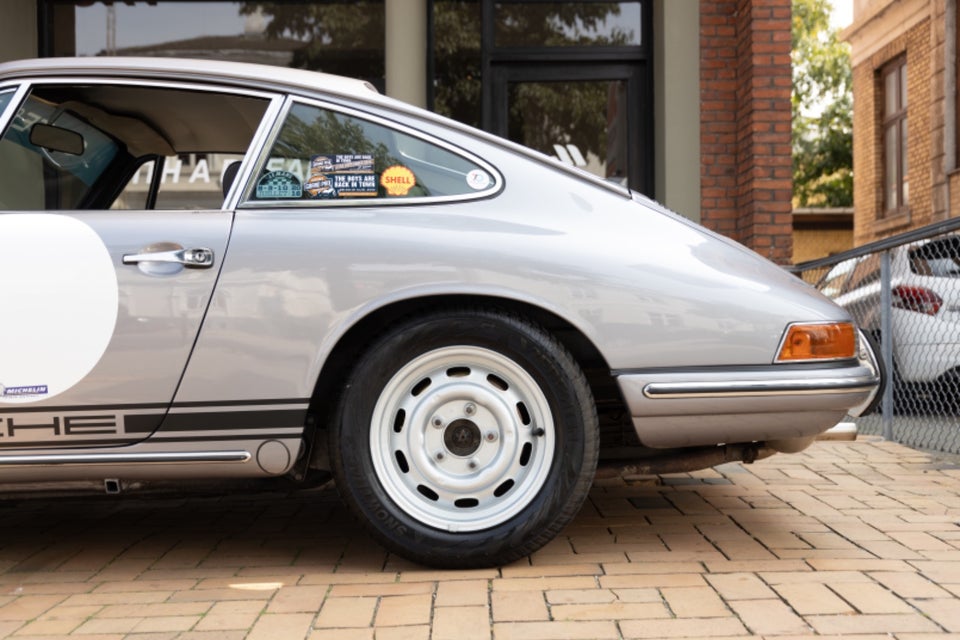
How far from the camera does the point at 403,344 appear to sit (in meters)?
3.20

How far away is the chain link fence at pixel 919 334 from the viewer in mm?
6234

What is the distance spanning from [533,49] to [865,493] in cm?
494

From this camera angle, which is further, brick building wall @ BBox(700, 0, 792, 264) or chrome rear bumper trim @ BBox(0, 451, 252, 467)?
brick building wall @ BBox(700, 0, 792, 264)

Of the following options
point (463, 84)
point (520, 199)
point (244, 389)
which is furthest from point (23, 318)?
point (463, 84)

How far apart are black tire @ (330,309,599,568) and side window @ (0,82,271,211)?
866 millimetres

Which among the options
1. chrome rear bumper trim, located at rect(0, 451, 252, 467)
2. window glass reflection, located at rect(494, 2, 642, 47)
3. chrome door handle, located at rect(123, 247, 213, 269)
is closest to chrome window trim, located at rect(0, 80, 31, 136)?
chrome door handle, located at rect(123, 247, 213, 269)

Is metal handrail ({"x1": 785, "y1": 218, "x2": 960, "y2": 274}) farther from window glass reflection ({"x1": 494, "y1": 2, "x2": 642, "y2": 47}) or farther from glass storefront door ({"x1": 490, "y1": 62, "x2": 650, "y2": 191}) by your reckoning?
window glass reflection ({"x1": 494, "y1": 2, "x2": 642, "y2": 47})

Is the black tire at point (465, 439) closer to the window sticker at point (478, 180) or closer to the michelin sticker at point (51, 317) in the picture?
the window sticker at point (478, 180)

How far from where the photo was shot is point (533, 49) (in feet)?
27.1

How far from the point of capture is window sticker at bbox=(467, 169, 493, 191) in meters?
3.36

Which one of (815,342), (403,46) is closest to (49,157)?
(815,342)

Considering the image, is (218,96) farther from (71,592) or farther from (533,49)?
(533,49)

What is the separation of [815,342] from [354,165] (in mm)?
1576

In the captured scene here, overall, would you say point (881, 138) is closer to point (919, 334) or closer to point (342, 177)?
point (919, 334)
